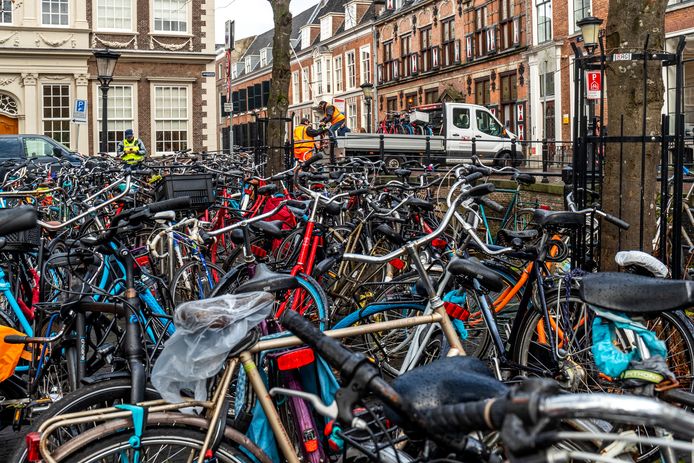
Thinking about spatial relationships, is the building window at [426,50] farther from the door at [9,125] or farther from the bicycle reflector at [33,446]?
the bicycle reflector at [33,446]

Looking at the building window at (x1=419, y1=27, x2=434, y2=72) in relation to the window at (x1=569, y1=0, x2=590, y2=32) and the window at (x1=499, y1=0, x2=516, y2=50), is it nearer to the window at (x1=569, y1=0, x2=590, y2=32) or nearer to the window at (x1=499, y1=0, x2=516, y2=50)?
the window at (x1=499, y1=0, x2=516, y2=50)

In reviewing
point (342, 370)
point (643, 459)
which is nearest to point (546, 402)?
point (342, 370)

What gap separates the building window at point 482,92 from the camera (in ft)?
111

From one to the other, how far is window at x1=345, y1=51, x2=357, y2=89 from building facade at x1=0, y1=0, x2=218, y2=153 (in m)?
19.1

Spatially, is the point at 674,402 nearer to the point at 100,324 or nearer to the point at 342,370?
the point at 342,370

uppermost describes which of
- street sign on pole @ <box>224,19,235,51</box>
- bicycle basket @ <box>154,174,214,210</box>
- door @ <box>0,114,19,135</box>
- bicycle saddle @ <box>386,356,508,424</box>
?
street sign on pole @ <box>224,19,235,51</box>

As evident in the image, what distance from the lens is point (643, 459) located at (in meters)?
3.26

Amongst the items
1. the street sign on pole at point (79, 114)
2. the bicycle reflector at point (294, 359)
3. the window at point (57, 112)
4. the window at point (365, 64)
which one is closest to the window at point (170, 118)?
the window at point (57, 112)

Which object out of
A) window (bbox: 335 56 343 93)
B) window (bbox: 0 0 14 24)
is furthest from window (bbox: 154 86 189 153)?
window (bbox: 335 56 343 93)

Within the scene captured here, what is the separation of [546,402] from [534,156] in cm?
2838

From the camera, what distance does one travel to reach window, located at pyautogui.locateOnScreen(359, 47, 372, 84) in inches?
1828

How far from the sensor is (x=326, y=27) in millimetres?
52500

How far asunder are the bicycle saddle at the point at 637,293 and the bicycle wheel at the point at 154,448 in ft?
4.18

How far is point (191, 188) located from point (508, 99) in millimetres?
27060
